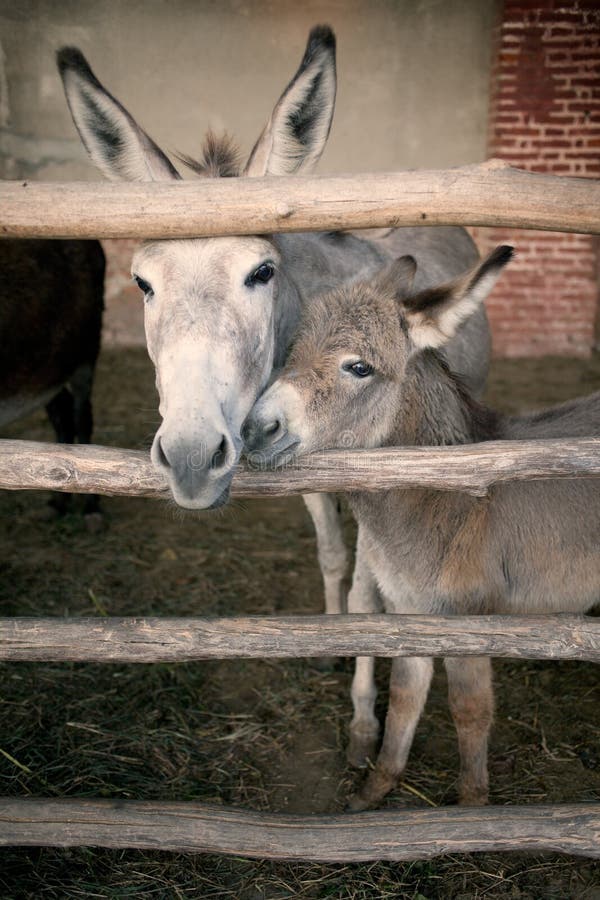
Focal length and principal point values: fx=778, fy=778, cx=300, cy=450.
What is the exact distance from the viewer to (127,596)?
4648mm

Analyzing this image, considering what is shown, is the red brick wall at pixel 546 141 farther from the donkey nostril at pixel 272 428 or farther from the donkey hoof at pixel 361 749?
the donkey nostril at pixel 272 428

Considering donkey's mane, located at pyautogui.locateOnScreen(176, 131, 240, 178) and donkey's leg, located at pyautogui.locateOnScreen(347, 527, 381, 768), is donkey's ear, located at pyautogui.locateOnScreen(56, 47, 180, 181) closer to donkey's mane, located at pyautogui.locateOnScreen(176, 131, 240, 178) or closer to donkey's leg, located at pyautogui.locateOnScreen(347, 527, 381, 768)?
donkey's mane, located at pyautogui.locateOnScreen(176, 131, 240, 178)

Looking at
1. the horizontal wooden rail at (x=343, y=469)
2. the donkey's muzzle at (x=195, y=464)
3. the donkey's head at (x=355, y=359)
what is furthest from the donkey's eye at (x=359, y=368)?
the donkey's muzzle at (x=195, y=464)

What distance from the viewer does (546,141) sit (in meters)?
8.36

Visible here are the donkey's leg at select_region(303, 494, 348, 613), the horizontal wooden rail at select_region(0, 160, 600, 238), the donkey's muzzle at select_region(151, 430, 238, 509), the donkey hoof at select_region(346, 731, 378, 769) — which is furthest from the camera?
the donkey's leg at select_region(303, 494, 348, 613)

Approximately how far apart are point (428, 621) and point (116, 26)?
8292 millimetres

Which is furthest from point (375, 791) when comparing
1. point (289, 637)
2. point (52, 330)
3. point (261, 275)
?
point (52, 330)

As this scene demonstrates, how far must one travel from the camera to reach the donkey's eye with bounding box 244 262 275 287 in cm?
248

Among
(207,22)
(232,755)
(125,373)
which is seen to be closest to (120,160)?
(232,755)

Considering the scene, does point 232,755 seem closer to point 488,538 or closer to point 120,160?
point 488,538

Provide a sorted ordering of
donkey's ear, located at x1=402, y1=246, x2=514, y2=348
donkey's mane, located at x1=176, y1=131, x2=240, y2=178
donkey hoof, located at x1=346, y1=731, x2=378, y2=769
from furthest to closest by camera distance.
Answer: donkey hoof, located at x1=346, y1=731, x2=378, y2=769
donkey's mane, located at x1=176, y1=131, x2=240, y2=178
donkey's ear, located at x1=402, y1=246, x2=514, y2=348

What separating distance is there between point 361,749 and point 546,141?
7163mm

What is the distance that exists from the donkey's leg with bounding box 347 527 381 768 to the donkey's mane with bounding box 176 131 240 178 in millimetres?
1628

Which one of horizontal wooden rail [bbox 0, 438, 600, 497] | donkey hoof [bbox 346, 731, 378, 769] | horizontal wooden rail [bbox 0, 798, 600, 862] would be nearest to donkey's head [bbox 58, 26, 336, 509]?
horizontal wooden rail [bbox 0, 438, 600, 497]
